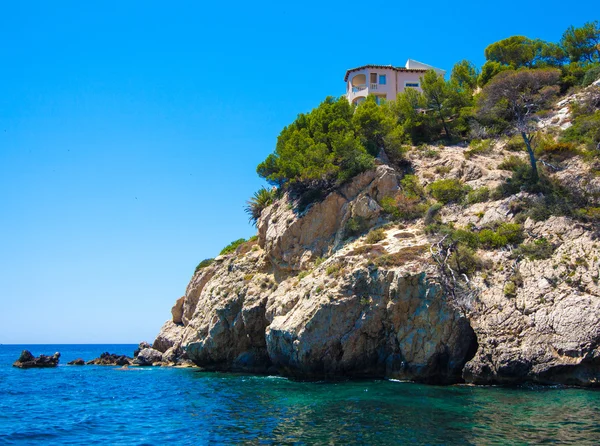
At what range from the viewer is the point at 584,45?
145 feet

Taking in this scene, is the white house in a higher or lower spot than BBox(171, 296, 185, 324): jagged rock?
higher

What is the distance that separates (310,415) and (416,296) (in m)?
9.22

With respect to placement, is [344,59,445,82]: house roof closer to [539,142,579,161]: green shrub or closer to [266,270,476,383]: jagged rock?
[539,142,579,161]: green shrub

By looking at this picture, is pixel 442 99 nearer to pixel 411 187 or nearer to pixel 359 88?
pixel 411 187

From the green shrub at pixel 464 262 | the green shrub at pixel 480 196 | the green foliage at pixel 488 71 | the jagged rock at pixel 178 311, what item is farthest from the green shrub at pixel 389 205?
the jagged rock at pixel 178 311

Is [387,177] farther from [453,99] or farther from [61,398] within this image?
[61,398]

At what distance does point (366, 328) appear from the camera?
2442 centimetres

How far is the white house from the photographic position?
169 feet

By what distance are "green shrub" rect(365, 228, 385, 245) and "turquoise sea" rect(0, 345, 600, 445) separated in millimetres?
8251

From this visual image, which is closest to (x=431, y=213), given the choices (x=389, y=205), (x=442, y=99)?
(x=389, y=205)

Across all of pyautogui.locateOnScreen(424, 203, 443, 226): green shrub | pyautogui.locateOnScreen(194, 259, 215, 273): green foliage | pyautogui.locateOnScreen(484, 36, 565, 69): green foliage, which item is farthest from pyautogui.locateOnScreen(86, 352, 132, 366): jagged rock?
pyautogui.locateOnScreen(484, 36, 565, 69): green foliage

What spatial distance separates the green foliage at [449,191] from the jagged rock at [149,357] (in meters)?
28.5

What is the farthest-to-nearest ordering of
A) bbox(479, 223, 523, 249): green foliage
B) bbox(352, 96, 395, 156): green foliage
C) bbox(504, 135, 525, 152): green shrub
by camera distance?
bbox(352, 96, 395, 156): green foliage < bbox(504, 135, 525, 152): green shrub < bbox(479, 223, 523, 249): green foliage

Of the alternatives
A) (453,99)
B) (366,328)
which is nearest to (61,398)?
(366,328)
